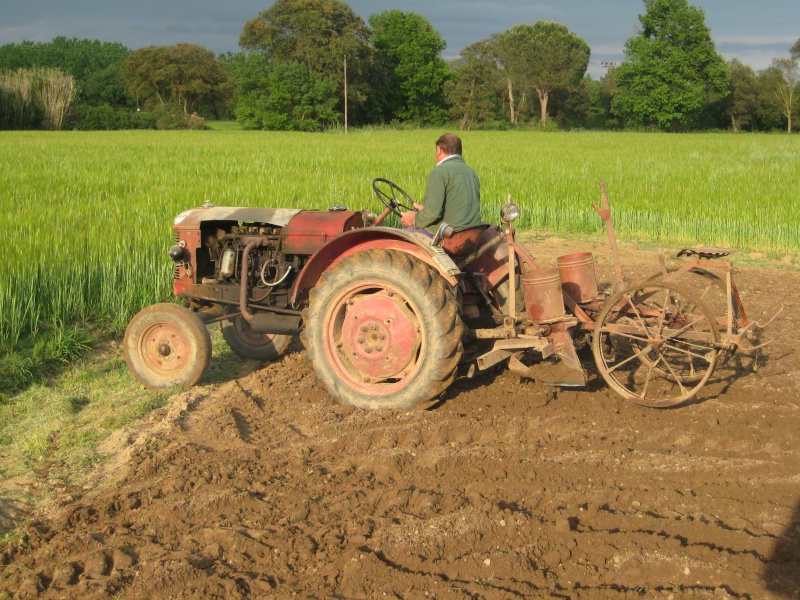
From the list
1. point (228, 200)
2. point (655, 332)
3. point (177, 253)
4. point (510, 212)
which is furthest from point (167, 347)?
point (228, 200)

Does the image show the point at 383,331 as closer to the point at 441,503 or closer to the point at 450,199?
the point at 450,199

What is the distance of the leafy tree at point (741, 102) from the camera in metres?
66.9

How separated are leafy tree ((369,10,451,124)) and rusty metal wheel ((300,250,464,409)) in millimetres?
63362

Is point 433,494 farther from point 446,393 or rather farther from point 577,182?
point 577,182

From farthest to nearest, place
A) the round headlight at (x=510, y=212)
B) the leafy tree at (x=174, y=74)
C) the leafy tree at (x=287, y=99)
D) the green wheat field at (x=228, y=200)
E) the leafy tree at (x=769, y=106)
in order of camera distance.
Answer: the leafy tree at (x=174, y=74), the leafy tree at (x=769, y=106), the leafy tree at (x=287, y=99), the green wheat field at (x=228, y=200), the round headlight at (x=510, y=212)

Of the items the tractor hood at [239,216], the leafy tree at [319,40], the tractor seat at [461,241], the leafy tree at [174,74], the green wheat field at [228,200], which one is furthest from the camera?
the leafy tree at [174,74]

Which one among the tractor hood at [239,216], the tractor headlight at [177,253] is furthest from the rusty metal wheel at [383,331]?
the tractor headlight at [177,253]

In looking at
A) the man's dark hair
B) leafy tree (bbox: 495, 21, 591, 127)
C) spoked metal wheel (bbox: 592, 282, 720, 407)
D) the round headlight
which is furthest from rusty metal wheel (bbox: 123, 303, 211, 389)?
leafy tree (bbox: 495, 21, 591, 127)

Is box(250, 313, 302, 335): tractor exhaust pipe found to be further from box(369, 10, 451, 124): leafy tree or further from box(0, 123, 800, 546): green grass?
box(369, 10, 451, 124): leafy tree

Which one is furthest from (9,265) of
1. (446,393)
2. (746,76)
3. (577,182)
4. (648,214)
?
(746,76)

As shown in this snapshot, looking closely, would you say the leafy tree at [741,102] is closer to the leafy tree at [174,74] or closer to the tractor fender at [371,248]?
the leafy tree at [174,74]

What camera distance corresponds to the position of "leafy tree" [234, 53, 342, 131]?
182ft

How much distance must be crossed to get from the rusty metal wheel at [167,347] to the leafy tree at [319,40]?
54.1 m

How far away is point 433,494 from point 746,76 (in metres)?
77.0
